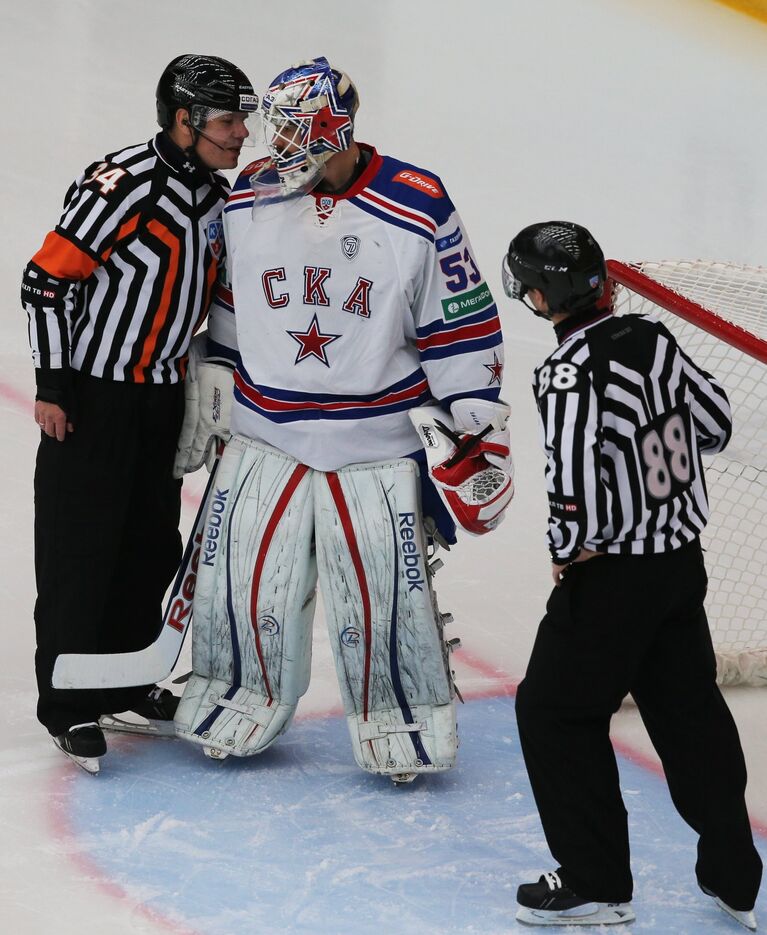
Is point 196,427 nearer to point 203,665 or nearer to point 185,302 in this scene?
point 185,302

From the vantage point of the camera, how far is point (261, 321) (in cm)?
267

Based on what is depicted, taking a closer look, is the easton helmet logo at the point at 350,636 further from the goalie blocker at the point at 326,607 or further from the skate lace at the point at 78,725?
the skate lace at the point at 78,725

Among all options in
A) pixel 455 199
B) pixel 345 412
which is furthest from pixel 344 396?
pixel 455 199

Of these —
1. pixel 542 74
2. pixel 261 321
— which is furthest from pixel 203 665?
pixel 542 74

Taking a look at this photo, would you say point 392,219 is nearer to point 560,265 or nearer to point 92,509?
point 560,265

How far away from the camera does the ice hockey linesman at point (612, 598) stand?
84.4 inches

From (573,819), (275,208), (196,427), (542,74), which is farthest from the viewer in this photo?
(542,74)

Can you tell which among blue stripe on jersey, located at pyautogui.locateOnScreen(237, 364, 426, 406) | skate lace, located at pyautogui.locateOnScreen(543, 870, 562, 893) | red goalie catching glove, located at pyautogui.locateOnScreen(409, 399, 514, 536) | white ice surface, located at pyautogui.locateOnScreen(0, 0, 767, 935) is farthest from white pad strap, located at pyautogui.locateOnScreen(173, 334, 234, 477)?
skate lace, located at pyautogui.locateOnScreen(543, 870, 562, 893)

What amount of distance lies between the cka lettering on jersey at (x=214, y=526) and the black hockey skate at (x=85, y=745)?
38cm

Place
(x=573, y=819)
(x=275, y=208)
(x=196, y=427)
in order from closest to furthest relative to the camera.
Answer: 1. (x=573, y=819)
2. (x=275, y=208)
3. (x=196, y=427)

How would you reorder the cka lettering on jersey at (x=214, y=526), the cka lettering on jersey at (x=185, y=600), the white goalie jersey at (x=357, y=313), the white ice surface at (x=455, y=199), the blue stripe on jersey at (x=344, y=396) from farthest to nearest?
1. the cka lettering on jersey at (x=185, y=600)
2. the cka lettering on jersey at (x=214, y=526)
3. the blue stripe on jersey at (x=344, y=396)
4. the white goalie jersey at (x=357, y=313)
5. the white ice surface at (x=455, y=199)

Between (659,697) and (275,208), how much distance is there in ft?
3.51

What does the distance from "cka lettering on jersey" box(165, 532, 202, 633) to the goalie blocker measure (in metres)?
0.04

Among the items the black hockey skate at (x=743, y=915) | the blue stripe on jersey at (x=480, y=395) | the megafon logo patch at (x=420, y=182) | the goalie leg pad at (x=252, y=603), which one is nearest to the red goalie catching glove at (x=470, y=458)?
the blue stripe on jersey at (x=480, y=395)
